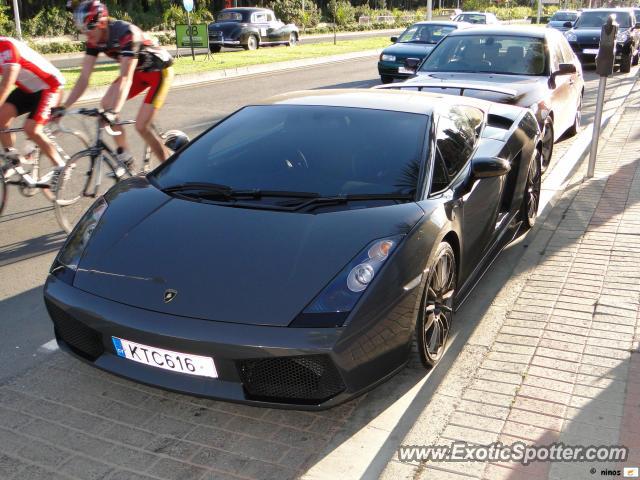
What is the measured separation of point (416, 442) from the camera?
300 centimetres

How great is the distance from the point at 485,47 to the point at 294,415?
670 centimetres

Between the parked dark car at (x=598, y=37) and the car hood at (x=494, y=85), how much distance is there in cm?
1153

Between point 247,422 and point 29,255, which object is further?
point 29,255

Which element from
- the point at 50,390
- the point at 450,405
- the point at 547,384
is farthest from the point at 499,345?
the point at 50,390

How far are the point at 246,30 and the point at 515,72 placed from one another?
2166 cm

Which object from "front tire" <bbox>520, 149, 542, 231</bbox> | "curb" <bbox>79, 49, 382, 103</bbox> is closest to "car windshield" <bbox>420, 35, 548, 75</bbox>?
"front tire" <bbox>520, 149, 542, 231</bbox>

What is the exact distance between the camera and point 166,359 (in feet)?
9.69

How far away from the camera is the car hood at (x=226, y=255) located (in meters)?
2.99

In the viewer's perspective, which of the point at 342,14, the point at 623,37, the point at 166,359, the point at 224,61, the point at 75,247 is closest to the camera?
the point at 166,359

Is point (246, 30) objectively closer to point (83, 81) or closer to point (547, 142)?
point (547, 142)

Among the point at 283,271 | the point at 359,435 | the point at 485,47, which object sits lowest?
the point at 359,435

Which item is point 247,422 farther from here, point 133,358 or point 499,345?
point 499,345

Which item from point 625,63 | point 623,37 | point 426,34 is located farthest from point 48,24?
point 625,63

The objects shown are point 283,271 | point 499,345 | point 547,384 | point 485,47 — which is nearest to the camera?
point 283,271
